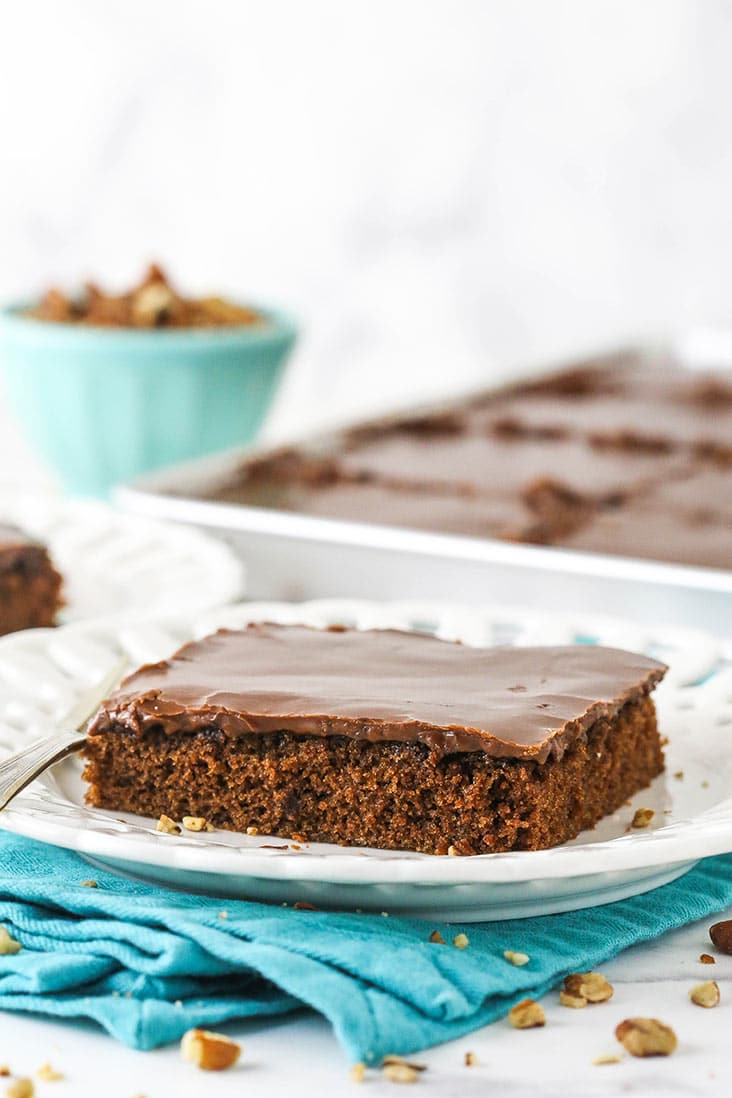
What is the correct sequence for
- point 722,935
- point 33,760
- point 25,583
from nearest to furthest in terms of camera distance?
point 722,935
point 33,760
point 25,583

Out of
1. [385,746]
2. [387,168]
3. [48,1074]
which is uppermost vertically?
[387,168]

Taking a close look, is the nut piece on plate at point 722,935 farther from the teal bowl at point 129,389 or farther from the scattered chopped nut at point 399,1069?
the teal bowl at point 129,389

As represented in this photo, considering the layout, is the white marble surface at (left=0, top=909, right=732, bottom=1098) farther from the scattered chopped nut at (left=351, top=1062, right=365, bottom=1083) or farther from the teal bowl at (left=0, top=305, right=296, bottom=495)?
the teal bowl at (left=0, top=305, right=296, bottom=495)


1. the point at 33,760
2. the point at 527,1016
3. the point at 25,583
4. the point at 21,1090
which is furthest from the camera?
the point at 25,583

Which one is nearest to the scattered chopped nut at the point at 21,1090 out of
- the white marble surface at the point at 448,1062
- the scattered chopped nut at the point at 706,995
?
the white marble surface at the point at 448,1062

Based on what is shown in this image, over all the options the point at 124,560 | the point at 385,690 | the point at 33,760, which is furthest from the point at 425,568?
the point at 33,760

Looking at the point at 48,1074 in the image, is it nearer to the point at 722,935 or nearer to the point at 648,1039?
the point at 648,1039
